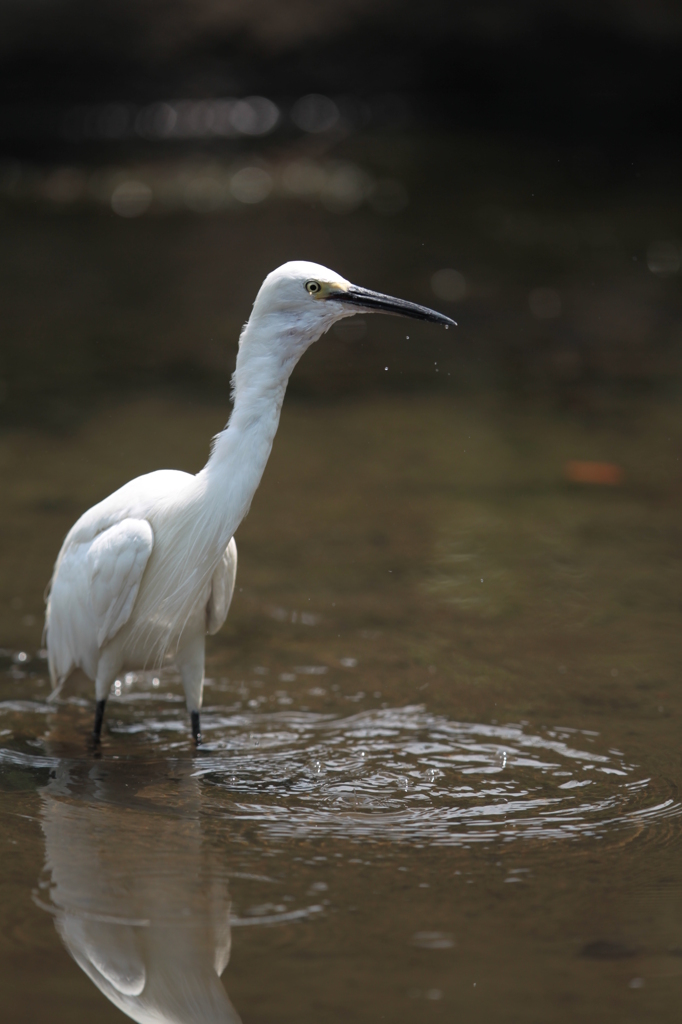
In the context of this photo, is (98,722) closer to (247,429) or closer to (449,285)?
(247,429)

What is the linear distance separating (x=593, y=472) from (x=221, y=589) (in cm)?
315

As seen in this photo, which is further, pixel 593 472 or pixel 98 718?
pixel 593 472

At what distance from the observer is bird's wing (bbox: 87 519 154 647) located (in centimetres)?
380

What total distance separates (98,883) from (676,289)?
8713 mm

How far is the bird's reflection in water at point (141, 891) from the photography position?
8.95 feet

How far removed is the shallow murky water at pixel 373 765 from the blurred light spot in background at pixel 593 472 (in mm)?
77

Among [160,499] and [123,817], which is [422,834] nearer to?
[123,817]

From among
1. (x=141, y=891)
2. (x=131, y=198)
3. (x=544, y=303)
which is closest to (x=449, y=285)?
(x=544, y=303)

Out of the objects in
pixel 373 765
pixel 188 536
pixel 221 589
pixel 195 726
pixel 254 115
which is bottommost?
pixel 373 765

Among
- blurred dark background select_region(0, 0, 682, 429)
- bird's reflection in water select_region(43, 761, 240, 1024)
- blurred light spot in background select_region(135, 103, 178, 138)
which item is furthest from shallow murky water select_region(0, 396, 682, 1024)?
blurred light spot in background select_region(135, 103, 178, 138)

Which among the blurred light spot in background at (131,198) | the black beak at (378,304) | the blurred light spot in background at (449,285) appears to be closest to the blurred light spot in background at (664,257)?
the blurred light spot in background at (449,285)

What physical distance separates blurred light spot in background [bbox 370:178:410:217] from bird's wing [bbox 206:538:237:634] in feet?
30.1

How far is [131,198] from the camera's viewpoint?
1313 centimetres

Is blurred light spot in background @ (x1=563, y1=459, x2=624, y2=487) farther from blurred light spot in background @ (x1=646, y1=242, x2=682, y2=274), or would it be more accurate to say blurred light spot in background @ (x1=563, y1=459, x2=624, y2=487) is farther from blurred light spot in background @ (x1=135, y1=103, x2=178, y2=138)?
blurred light spot in background @ (x1=135, y1=103, x2=178, y2=138)
